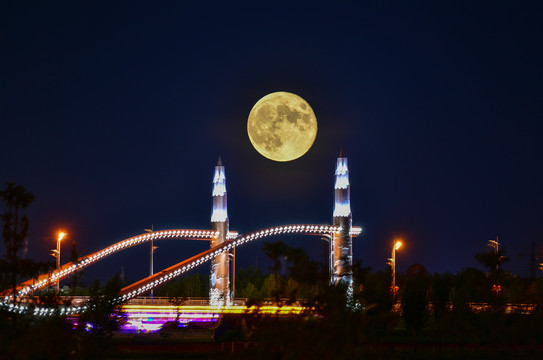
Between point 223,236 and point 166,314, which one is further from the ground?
point 223,236

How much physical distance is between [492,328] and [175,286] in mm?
71095

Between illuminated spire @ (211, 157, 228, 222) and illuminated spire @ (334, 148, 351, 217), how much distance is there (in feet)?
41.8

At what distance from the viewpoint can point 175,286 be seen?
10519 centimetres

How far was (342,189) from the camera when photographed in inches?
3516

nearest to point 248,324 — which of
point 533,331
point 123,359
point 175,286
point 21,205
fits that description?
point 21,205

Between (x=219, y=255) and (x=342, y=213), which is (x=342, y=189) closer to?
(x=342, y=213)

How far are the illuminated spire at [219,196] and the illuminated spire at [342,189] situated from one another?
12.7m

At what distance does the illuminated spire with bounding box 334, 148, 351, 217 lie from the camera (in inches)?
3499

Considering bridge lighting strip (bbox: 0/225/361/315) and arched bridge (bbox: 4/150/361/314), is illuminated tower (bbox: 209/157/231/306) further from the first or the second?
bridge lighting strip (bbox: 0/225/361/315)

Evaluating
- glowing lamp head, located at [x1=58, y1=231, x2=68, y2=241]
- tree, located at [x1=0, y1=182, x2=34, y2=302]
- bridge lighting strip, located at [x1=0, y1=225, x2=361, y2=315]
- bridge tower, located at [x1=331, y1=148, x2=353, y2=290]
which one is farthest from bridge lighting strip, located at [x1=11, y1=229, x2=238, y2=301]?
tree, located at [x1=0, y1=182, x2=34, y2=302]

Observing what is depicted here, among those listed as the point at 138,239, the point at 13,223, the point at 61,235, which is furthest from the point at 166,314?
the point at 13,223

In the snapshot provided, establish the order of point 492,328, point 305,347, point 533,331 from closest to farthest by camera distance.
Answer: point 305,347 → point 492,328 → point 533,331

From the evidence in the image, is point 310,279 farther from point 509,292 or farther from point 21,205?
point 509,292

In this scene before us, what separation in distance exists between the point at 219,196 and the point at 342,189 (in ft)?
46.0
